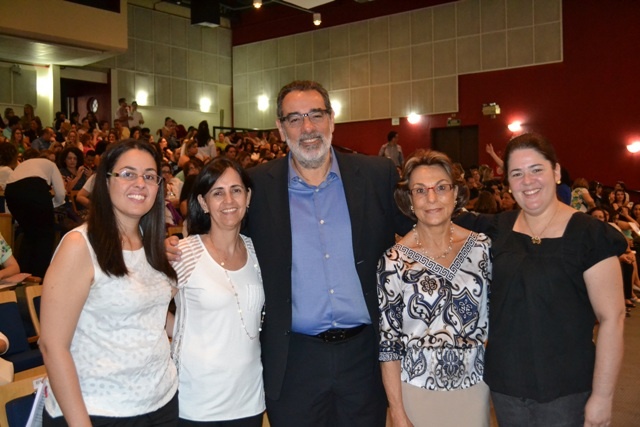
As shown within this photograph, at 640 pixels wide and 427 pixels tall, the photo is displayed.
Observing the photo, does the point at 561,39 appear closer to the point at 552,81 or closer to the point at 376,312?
the point at 552,81

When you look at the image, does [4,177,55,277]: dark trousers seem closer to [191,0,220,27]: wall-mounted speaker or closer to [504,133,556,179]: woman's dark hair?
[504,133,556,179]: woman's dark hair

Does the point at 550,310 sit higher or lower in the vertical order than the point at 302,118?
lower

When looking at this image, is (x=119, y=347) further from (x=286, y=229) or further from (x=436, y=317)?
(x=436, y=317)

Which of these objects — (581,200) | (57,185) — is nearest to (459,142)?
(581,200)

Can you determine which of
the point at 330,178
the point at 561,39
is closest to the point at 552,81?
the point at 561,39

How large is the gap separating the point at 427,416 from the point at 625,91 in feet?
42.7

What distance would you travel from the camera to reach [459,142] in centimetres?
1518

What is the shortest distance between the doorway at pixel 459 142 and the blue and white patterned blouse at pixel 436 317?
13088 mm

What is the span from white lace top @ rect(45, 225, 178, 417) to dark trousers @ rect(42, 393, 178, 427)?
16mm

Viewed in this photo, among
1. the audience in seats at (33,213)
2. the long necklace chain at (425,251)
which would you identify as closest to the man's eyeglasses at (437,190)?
the long necklace chain at (425,251)

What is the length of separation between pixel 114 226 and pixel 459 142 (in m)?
14.1

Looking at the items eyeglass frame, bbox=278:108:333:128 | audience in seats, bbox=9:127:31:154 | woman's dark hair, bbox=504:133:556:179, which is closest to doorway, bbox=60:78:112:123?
audience in seats, bbox=9:127:31:154

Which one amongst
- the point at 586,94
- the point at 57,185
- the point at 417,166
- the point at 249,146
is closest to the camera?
the point at 417,166

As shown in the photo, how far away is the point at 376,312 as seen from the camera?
2252mm
